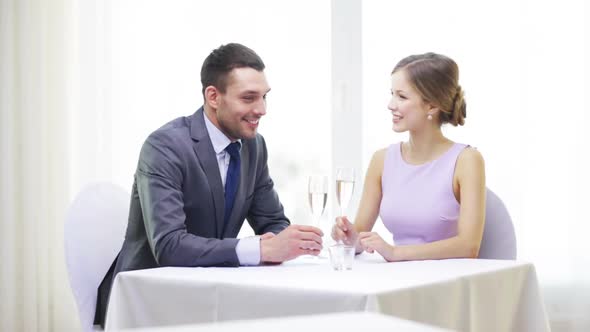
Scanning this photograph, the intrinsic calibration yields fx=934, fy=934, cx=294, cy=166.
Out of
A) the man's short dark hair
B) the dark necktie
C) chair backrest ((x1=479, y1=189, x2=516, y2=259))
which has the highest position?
the man's short dark hair

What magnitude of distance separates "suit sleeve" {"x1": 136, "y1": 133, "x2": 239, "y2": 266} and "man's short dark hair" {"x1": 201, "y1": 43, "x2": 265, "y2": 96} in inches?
12.1

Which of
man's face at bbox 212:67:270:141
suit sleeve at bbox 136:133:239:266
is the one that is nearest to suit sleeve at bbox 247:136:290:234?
man's face at bbox 212:67:270:141

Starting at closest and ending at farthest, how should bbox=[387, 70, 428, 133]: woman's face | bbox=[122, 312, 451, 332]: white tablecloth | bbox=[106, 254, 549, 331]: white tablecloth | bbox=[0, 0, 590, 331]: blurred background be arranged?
1. bbox=[122, 312, 451, 332]: white tablecloth
2. bbox=[106, 254, 549, 331]: white tablecloth
3. bbox=[387, 70, 428, 133]: woman's face
4. bbox=[0, 0, 590, 331]: blurred background

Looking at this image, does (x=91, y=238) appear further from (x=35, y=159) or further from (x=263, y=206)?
(x=35, y=159)

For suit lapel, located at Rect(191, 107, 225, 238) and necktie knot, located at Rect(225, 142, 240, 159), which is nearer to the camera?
suit lapel, located at Rect(191, 107, 225, 238)

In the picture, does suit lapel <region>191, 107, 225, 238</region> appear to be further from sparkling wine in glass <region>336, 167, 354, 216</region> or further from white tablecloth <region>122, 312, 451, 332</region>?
white tablecloth <region>122, 312, 451, 332</region>

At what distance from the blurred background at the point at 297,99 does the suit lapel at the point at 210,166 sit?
1.80 m

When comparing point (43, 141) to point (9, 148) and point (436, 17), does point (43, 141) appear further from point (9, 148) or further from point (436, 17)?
point (436, 17)

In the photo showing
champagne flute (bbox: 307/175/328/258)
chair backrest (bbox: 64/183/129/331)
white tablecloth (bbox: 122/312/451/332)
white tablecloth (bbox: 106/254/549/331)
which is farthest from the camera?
Result: chair backrest (bbox: 64/183/129/331)

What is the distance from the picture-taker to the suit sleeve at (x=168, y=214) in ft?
7.68

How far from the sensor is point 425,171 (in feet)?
9.59

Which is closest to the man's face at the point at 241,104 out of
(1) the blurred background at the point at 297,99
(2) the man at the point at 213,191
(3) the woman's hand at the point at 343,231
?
(2) the man at the point at 213,191

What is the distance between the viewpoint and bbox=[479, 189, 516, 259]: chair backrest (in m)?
2.83

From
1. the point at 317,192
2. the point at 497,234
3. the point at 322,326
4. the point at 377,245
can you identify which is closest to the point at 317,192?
the point at 317,192
